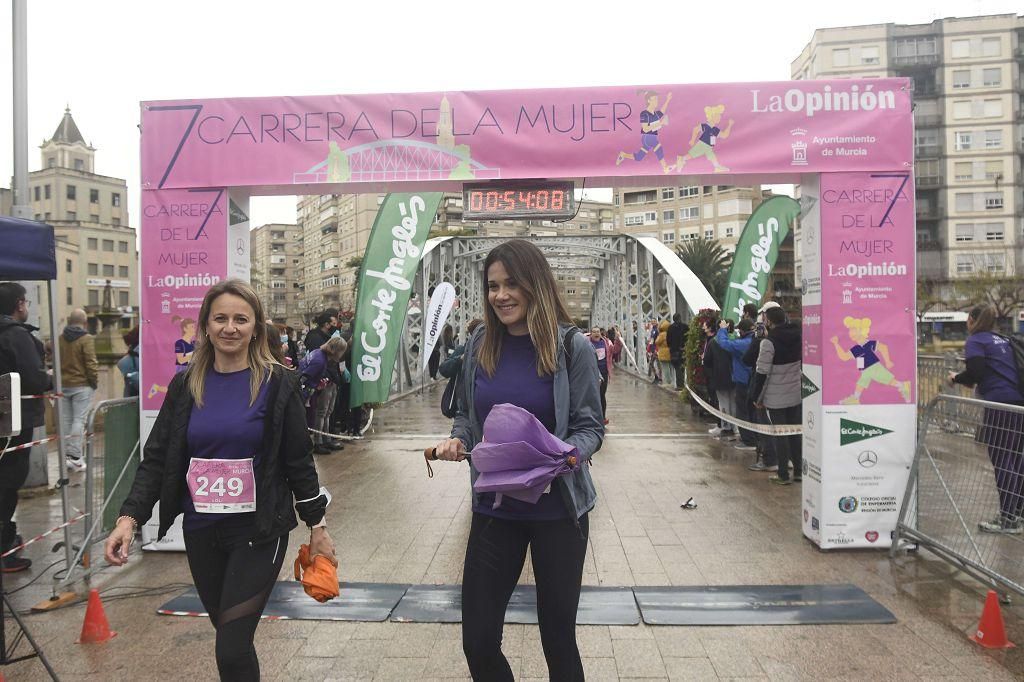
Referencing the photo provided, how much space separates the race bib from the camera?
262cm

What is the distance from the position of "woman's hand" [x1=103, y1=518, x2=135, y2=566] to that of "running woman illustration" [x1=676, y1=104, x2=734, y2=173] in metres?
4.39

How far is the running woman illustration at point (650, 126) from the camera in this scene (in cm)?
561

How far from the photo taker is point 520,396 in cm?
262

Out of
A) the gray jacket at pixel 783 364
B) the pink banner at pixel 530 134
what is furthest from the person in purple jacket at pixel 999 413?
the gray jacket at pixel 783 364

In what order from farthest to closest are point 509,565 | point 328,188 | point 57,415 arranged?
point 328,188
point 57,415
point 509,565

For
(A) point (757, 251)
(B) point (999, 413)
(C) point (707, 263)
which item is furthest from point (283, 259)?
(B) point (999, 413)

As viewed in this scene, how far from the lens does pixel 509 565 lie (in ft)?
8.55

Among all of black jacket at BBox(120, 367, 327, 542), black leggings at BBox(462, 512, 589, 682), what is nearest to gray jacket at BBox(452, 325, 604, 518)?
black leggings at BBox(462, 512, 589, 682)

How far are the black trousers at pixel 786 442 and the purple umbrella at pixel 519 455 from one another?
6354mm

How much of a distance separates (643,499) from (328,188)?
4.17m

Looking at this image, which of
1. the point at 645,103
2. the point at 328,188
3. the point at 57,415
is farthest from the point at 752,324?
the point at 57,415

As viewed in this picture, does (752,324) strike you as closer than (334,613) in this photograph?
No

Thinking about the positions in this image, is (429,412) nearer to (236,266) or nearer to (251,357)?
(236,266)

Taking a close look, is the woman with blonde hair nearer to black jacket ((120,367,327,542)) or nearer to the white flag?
black jacket ((120,367,327,542))
